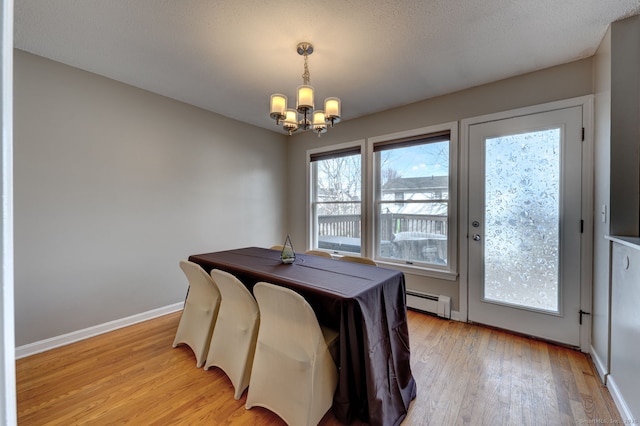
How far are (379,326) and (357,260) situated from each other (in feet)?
2.88

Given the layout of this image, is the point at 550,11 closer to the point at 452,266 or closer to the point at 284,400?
the point at 452,266

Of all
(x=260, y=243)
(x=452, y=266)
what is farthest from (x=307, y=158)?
(x=452, y=266)

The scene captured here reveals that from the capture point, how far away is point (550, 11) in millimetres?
1716

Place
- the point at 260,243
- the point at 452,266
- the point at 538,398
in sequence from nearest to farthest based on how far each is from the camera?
the point at 538,398, the point at 452,266, the point at 260,243

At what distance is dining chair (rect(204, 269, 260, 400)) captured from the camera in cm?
171

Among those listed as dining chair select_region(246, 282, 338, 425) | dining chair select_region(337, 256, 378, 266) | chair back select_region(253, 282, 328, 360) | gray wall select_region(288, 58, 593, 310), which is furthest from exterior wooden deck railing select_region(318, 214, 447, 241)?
Answer: chair back select_region(253, 282, 328, 360)

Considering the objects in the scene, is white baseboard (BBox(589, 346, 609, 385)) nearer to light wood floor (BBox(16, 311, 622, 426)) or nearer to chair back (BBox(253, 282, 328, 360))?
light wood floor (BBox(16, 311, 622, 426))

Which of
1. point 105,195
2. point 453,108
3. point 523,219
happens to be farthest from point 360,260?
point 105,195

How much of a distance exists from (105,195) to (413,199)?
331cm

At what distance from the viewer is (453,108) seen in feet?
9.33

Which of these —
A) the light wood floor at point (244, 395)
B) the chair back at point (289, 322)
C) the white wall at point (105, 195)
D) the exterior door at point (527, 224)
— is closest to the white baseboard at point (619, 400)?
the light wood floor at point (244, 395)

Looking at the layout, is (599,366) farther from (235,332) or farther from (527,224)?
(235,332)

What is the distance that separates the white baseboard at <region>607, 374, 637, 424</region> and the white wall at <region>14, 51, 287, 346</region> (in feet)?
12.3

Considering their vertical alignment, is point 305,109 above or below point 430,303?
above
